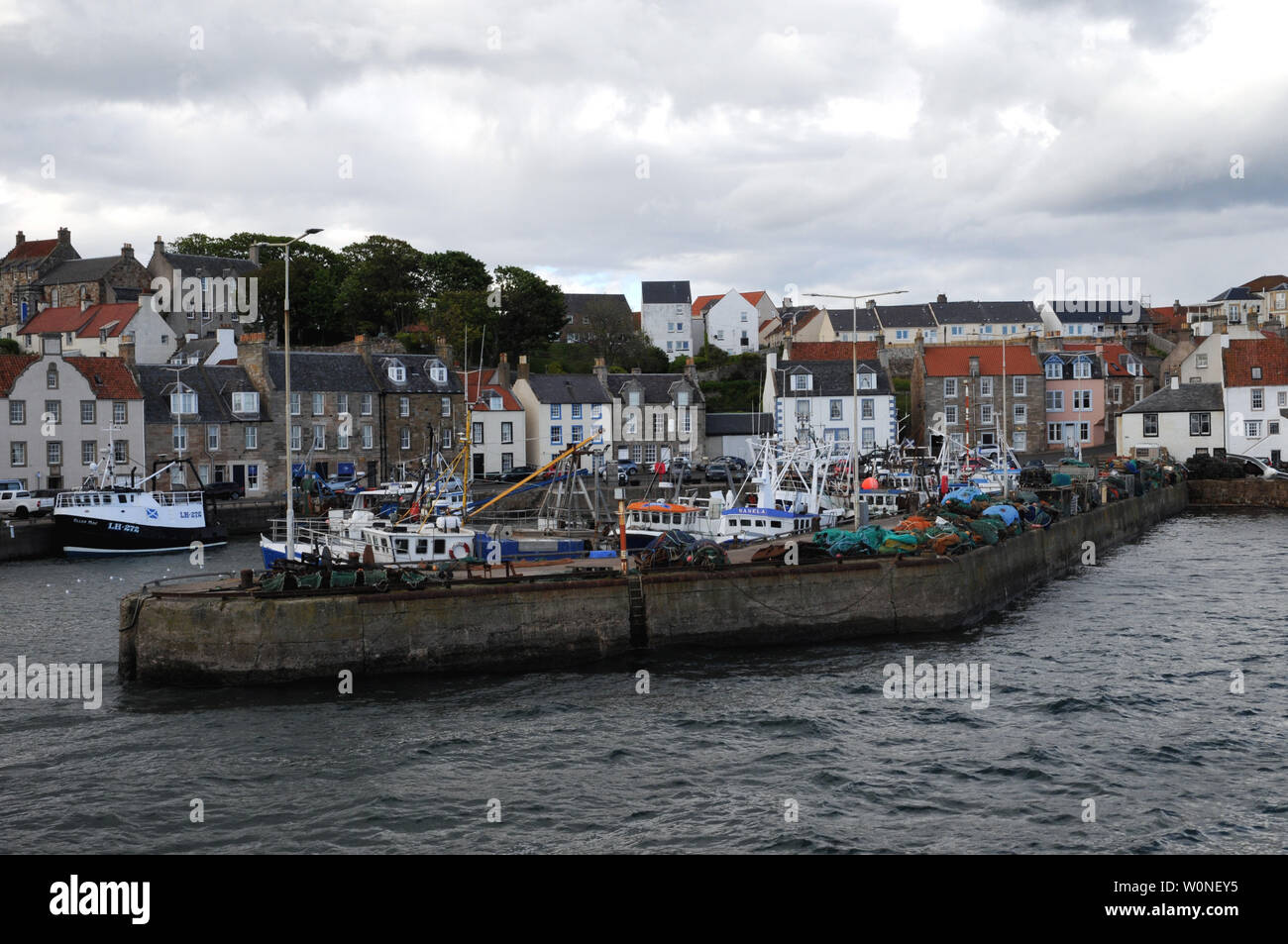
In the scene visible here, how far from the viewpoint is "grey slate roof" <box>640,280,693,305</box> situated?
120062 mm

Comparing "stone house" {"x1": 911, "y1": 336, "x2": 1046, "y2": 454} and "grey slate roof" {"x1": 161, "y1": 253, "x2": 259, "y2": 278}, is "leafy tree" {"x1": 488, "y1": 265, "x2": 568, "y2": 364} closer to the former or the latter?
"grey slate roof" {"x1": 161, "y1": 253, "x2": 259, "y2": 278}

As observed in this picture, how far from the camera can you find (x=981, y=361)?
295ft

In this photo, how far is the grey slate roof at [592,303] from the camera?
114 m

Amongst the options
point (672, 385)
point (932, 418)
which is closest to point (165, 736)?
point (672, 385)

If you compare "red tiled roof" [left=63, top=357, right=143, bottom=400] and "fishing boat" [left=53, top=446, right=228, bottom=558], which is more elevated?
"red tiled roof" [left=63, top=357, right=143, bottom=400]

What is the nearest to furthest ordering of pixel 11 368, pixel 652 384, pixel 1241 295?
A: pixel 11 368
pixel 652 384
pixel 1241 295

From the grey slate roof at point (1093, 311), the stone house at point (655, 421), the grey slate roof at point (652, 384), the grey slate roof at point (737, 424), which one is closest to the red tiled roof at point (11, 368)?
the stone house at point (655, 421)

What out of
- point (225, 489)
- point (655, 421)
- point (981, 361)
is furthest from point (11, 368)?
point (981, 361)

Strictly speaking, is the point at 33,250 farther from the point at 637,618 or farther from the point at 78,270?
the point at 637,618

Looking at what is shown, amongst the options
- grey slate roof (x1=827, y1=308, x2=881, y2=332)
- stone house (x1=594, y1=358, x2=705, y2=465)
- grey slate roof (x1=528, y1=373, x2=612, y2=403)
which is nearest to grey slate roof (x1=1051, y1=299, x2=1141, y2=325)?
grey slate roof (x1=827, y1=308, x2=881, y2=332)

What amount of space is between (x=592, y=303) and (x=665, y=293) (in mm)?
9171

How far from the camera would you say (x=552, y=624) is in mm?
29359

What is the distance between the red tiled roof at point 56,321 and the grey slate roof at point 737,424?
5112 cm

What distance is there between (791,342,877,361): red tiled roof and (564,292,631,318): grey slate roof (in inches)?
1009
